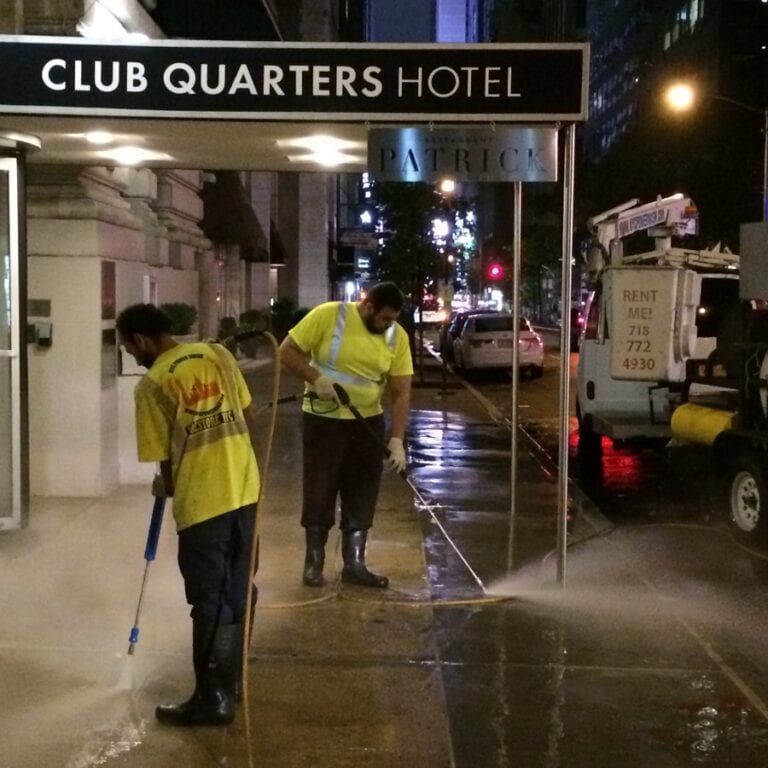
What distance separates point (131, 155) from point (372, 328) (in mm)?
3127

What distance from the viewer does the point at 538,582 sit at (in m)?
7.61

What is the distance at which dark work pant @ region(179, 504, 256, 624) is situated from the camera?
16.0 ft

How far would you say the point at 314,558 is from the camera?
7199 mm

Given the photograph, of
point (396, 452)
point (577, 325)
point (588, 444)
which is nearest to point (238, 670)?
point (396, 452)

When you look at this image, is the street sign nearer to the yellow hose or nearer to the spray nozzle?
the yellow hose

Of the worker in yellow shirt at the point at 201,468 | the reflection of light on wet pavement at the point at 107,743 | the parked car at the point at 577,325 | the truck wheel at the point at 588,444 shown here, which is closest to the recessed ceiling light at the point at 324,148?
the worker in yellow shirt at the point at 201,468

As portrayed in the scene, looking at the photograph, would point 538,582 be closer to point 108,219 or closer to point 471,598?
point 471,598

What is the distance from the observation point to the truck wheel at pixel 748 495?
854cm

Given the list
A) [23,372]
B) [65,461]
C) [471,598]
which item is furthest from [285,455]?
[471,598]

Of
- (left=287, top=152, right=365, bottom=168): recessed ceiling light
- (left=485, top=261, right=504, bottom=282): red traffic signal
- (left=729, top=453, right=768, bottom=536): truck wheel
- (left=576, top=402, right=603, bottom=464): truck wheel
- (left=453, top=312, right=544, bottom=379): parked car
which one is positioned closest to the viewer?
(left=729, top=453, right=768, bottom=536): truck wheel

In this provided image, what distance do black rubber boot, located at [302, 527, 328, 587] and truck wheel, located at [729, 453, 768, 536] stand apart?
11.0 ft

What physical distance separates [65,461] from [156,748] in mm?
5093

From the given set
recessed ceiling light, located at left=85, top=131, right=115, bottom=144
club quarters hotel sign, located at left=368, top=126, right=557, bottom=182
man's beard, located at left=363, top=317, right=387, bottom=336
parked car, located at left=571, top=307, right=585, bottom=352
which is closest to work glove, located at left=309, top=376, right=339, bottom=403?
man's beard, located at left=363, top=317, right=387, bottom=336

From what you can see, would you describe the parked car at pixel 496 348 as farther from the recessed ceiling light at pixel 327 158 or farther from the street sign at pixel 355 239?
the street sign at pixel 355 239
